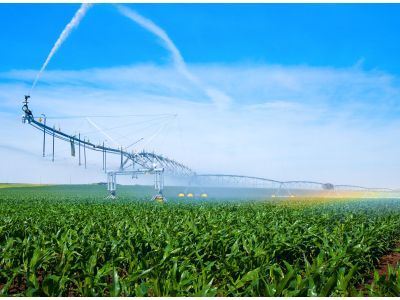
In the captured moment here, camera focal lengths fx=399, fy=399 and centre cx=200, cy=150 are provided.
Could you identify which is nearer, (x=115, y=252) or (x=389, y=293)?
(x=389, y=293)

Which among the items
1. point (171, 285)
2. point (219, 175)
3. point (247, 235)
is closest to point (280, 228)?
point (247, 235)

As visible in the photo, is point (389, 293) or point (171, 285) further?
point (171, 285)

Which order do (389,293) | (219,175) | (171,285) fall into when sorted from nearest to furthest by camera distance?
(389,293) < (171,285) < (219,175)

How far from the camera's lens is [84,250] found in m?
7.85

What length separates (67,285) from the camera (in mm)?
6605

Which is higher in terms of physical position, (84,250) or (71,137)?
(71,137)

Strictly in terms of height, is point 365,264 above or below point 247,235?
below

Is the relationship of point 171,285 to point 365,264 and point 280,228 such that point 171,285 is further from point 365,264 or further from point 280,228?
point 280,228

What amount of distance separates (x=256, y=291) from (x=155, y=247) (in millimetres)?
3624

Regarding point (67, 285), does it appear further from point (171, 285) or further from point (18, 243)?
point (18, 243)

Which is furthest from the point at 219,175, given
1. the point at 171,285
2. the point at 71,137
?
the point at 171,285

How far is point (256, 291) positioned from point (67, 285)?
3.32m

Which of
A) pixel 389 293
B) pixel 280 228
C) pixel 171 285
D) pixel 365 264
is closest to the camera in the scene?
pixel 389 293

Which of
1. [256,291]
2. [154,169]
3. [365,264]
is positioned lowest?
[365,264]
